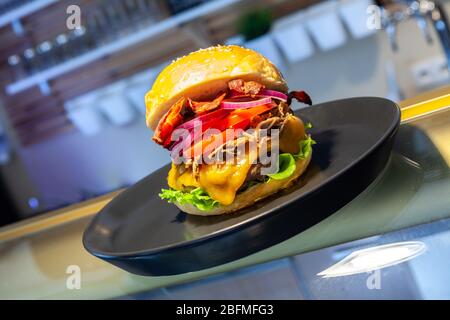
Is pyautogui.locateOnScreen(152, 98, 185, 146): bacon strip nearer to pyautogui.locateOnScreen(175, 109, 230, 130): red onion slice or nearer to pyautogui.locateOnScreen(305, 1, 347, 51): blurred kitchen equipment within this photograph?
pyautogui.locateOnScreen(175, 109, 230, 130): red onion slice

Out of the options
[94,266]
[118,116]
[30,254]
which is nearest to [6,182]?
[118,116]

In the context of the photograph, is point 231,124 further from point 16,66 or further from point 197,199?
point 16,66

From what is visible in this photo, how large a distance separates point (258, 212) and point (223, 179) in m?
0.10

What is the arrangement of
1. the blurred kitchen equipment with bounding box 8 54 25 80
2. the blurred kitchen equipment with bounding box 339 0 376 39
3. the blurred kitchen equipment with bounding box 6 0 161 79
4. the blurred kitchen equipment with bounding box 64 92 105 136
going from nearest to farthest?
the blurred kitchen equipment with bounding box 339 0 376 39, the blurred kitchen equipment with bounding box 6 0 161 79, the blurred kitchen equipment with bounding box 64 92 105 136, the blurred kitchen equipment with bounding box 8 54 25 80

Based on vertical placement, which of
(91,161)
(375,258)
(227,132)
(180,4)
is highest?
(180,4)

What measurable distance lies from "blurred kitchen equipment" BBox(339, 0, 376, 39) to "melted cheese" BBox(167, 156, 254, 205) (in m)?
1.64

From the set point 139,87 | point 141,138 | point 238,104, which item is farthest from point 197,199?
point 141,138

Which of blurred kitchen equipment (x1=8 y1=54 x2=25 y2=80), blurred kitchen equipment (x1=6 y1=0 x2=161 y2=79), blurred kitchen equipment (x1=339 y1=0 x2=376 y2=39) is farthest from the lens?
blurred kitchen equipment (x1=8 y1=54 x2=25 y2=80)

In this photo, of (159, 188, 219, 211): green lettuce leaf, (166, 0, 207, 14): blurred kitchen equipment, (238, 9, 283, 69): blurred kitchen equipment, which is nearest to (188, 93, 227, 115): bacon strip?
(159, 188, 219, 211): green lettuce leaf

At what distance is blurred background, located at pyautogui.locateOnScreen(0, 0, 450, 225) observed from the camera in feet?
7.41

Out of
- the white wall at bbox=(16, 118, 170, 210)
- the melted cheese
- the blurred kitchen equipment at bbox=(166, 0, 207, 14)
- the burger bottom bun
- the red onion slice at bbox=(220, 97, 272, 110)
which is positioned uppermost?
the blurred kitchen equipment at bbox=(166, 0, 207, 14)

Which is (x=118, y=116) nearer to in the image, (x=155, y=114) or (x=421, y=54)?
(x=421, y=54)

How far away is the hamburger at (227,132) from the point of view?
2.48 feet

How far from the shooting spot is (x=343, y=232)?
22.8 inches
